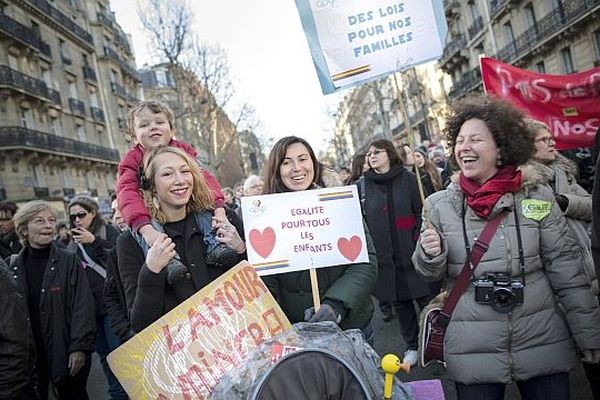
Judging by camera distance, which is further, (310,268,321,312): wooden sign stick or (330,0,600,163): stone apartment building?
(330,0,600,163): stone apartment building

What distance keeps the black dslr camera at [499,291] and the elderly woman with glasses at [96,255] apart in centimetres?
356

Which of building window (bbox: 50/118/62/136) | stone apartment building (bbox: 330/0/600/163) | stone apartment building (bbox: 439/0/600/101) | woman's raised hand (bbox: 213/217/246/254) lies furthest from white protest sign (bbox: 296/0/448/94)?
building window (bbox: 50/118/62/136)

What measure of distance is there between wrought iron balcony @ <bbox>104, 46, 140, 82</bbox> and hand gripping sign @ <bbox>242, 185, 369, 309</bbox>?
137ft

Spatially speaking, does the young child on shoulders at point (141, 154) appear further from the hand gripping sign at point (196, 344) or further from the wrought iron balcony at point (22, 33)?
the wrought iron balcony at point (22, 33)

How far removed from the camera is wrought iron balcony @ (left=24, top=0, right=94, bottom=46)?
29.7 m

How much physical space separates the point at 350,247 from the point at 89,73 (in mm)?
38532

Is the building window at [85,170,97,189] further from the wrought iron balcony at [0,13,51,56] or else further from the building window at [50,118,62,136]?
the wrought iron balcony at [0,13,51,56]

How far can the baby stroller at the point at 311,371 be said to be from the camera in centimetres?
155

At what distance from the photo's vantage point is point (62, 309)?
3781mm

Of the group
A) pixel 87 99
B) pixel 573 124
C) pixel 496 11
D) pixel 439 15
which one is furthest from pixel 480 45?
pixel 439 15

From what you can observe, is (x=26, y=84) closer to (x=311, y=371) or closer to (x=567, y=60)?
(x=567, y=60)

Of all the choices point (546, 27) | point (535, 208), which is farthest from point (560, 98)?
point (546, 27)

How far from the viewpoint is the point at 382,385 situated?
1700mm

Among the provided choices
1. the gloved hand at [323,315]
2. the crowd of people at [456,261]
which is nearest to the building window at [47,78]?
the crowd of people at [456,261]
